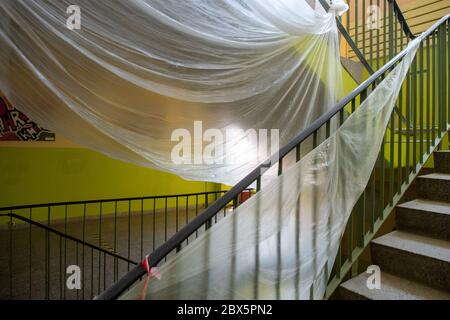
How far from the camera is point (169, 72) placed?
145cm

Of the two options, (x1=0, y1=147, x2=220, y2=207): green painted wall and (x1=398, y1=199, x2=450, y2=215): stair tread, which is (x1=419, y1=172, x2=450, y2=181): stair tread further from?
(x1=0, y1=147, x2=220, y2=207): green painted wall

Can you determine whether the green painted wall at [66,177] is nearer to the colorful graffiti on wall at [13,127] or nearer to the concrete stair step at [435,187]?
the colorful graffiti on wall at [13,127]

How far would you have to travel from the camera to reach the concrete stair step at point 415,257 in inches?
56.2

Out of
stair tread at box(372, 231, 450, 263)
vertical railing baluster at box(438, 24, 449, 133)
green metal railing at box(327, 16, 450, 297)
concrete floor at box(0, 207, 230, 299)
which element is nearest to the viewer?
stair tread at box(372, 231, 450, 263)

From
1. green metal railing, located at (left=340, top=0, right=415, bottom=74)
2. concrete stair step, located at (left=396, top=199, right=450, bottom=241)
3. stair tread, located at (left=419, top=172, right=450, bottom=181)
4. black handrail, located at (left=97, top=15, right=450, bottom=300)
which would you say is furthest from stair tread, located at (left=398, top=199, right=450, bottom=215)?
green metal railing, located at (left=340, top=0, right=415, bottom=74)

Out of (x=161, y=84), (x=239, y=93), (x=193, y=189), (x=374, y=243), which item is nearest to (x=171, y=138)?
(x=161, y=84)

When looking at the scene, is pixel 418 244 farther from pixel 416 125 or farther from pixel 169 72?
pixel 169 72

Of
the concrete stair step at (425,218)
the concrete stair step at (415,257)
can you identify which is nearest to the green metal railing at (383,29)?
the concrete stair step at (425,218)

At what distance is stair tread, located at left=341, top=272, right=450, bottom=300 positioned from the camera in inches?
53.4

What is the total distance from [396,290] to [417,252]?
9.9 inches

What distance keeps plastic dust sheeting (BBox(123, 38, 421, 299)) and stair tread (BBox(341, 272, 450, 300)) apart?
0.62ft

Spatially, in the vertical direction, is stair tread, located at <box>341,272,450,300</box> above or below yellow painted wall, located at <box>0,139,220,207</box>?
below

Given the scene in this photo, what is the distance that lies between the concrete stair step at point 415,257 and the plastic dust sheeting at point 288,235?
1.33ft
